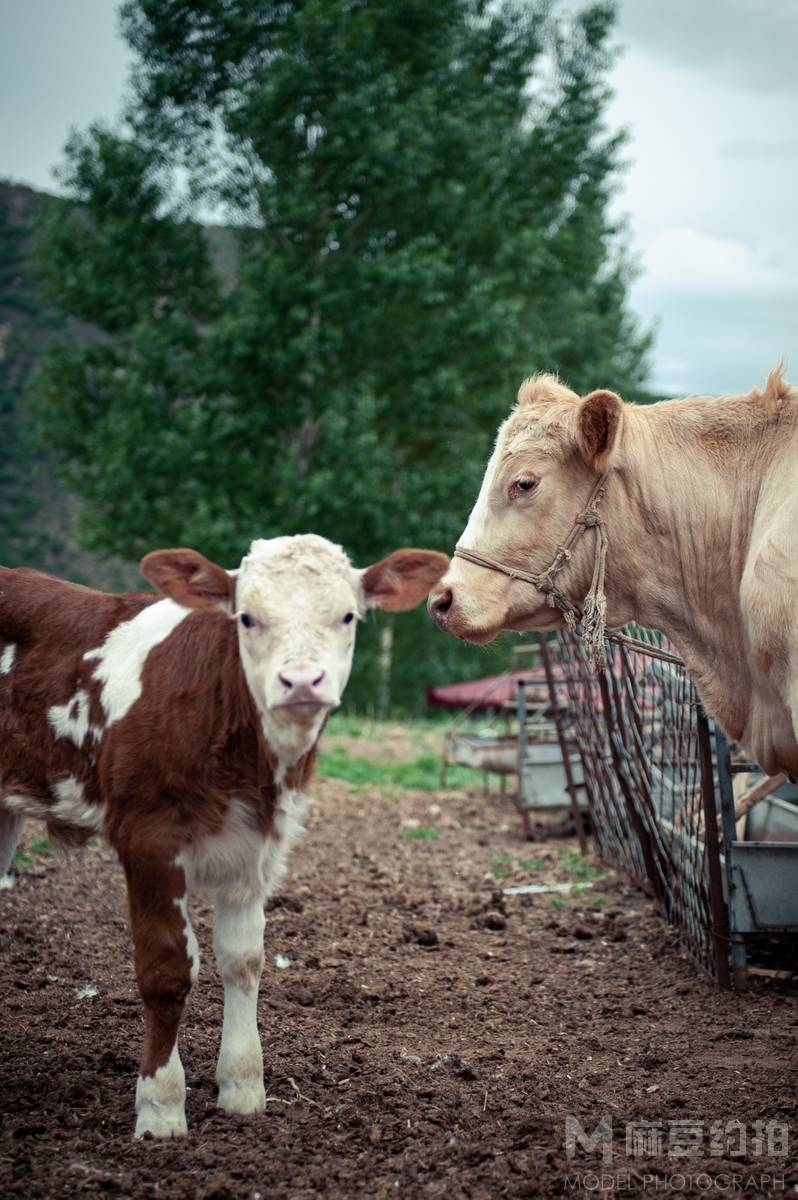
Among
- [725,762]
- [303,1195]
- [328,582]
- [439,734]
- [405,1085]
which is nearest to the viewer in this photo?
[303,1195]

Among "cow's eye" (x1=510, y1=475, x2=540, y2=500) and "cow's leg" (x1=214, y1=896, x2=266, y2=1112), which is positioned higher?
"cow's eye" (x1=510, y1=475, x2=540, y2=500)

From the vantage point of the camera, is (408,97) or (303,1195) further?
(408,97)

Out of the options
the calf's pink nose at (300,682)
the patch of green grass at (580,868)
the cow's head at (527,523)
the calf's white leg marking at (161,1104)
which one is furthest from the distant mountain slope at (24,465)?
the calf's pink nose at (300,682)

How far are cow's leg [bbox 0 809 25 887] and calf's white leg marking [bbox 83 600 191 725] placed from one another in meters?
0.98

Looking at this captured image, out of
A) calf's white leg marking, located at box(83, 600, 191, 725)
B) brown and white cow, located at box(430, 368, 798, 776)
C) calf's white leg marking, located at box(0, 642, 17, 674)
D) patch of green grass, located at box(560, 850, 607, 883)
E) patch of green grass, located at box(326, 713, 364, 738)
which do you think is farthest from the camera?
patch of green grass, located at box(326, 713, 364, 738)

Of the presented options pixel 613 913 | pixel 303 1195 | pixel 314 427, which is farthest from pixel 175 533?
pixel 303 1195

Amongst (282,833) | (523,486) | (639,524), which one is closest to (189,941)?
(282,833)

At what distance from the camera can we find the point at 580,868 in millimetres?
8781

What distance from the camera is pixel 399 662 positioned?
29.7 meters

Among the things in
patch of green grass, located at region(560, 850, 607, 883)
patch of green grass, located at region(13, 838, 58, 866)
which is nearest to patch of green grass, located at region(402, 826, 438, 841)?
patch of green grass, located at region(560, 850, 607, 883)

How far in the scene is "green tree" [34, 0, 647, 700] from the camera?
22.3 meters

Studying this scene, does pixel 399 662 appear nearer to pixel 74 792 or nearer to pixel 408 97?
pixel 408 97

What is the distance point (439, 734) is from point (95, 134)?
14238mm

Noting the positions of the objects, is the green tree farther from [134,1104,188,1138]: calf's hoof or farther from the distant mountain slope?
[134,1104,188,1138]: calf's hoof
